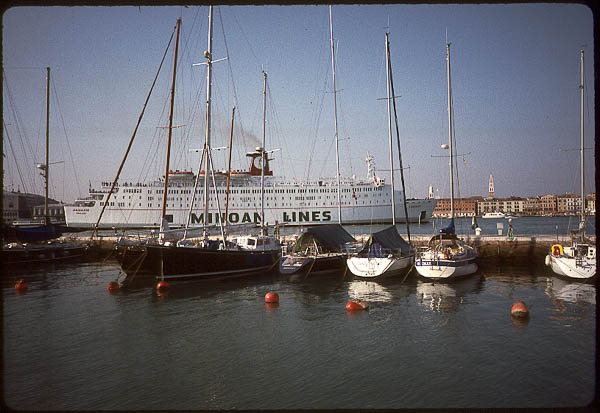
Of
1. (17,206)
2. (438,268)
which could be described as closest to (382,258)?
(438,268)

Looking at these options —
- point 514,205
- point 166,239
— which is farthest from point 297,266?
point 514,205

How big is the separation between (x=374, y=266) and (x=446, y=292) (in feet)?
11.1

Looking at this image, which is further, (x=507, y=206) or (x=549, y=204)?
(x=507, y=206)

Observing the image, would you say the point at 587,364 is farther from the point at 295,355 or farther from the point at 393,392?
the point at 295,355

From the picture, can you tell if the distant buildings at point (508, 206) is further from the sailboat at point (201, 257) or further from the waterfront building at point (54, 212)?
the sailboat at point (201, 257)

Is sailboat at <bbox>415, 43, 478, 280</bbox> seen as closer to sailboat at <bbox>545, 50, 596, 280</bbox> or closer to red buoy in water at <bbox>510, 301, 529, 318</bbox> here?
sailboat at <bbox>545, 50, 596, 280</bbox>

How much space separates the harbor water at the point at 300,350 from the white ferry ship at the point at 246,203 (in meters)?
43.7

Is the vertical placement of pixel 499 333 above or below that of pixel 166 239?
below

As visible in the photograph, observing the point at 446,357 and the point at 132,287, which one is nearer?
the point at 446,357

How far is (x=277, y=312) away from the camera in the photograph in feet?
42.1

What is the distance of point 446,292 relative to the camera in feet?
50.5

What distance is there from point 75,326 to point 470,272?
1629cm

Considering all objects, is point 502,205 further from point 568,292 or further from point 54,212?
point 54,212

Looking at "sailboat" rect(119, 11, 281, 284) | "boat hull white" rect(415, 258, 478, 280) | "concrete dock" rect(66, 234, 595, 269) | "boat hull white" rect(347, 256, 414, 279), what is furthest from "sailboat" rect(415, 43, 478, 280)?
"sailboat" rect(119, 11, 281, 284)
